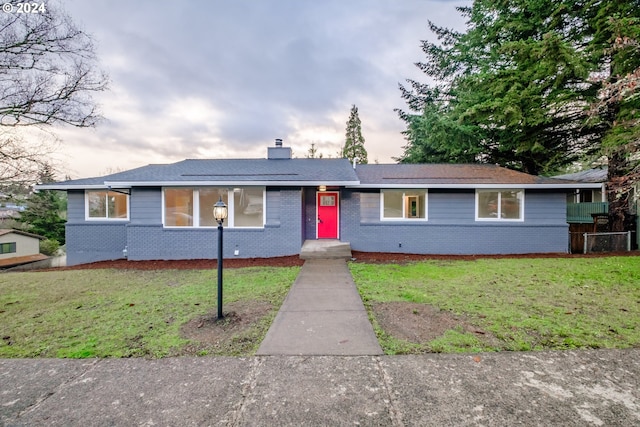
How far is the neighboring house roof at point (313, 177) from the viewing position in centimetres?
904

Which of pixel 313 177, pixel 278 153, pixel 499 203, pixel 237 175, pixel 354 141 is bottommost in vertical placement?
pixel 499 203

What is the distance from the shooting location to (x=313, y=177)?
9.22 m

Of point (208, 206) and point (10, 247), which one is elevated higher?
point (208, 206)

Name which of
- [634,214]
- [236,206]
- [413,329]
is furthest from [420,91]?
[413,329]

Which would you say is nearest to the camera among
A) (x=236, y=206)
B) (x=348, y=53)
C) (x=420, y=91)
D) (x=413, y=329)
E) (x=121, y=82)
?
(x=413, y=329)

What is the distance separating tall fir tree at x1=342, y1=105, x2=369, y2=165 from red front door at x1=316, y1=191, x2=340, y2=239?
80.0ft

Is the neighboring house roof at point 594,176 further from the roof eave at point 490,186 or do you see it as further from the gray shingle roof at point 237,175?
the gray shingle roof at point 237,175

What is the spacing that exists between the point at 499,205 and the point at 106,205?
50.8ft

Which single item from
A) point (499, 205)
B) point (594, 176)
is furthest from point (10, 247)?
point (594, 176)

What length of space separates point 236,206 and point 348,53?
9924 millimetres

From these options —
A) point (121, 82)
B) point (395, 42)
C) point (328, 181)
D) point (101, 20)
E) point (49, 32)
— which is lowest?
point (328, 181)

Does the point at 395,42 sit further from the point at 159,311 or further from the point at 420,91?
the point at 159,311

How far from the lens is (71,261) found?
427 inches

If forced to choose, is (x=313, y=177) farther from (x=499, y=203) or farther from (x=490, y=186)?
(x=499, y=203)
